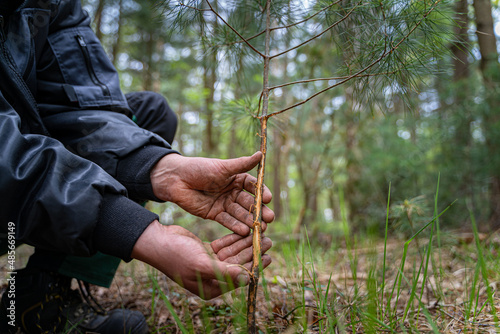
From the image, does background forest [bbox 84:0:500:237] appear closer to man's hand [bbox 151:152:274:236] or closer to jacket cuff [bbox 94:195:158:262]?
man's hand [bbox 151:152:274:236]

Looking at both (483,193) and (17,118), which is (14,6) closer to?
(17,118)

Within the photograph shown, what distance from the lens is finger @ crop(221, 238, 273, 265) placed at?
1.05m

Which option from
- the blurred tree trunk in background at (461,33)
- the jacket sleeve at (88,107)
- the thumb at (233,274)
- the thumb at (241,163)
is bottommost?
the thumb at (233,274)

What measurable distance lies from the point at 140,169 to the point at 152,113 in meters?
0.60

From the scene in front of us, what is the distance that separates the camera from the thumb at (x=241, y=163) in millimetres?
1047

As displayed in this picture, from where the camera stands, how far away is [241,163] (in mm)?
1066

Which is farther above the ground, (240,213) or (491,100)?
(491,100)

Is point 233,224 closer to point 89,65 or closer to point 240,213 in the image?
point 240,213

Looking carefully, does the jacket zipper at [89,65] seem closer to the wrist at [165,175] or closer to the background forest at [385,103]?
the background forest at [385,103]

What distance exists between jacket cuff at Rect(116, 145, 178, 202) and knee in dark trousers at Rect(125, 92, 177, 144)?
507 mm

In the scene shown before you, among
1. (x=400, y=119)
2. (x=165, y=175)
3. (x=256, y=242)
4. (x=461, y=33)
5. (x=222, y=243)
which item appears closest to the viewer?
(x=256, y=242)

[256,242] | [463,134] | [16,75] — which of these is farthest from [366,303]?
[463,134]

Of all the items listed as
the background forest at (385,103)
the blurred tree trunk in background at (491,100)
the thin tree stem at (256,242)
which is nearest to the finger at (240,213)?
the thin tree stem at (256,242)

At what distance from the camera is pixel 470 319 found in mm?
1050
